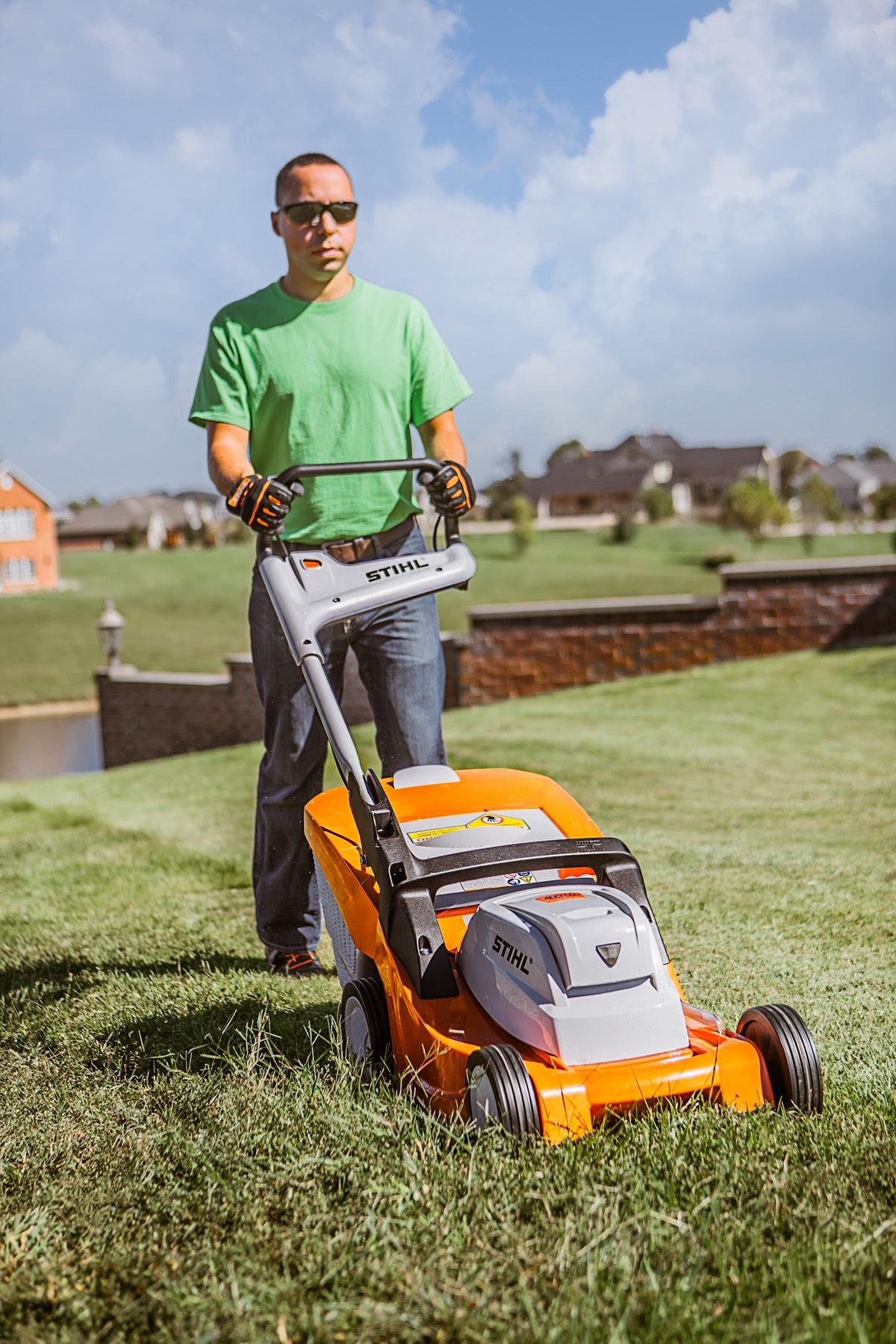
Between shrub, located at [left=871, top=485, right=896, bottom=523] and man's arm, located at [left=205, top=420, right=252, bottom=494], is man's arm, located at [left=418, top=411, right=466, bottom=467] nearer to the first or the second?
man's arm, located at [left=205, top=420, right=252, bottom=494]

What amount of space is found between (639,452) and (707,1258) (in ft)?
264

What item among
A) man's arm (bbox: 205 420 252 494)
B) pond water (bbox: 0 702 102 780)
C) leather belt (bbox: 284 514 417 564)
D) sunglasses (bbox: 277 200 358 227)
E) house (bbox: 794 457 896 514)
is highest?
house (bbox: 794 457 896 514)

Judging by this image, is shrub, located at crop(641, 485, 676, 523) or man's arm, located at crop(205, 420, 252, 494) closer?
man's arm, located at crop(205, 420, 252, 494)

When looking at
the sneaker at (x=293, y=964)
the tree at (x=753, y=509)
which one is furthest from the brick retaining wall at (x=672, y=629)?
the tree at (x=753, y=509)

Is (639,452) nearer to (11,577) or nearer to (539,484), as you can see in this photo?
(539,484)

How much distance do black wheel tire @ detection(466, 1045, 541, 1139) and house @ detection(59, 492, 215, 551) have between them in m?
69.0

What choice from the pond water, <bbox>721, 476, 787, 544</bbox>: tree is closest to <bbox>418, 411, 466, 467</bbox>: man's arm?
the pond water

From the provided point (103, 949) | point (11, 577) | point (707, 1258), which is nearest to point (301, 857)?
point (103, 949)

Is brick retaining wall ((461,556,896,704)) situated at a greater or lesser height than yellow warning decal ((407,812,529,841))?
lesser

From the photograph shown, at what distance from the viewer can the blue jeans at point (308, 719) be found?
123 inches

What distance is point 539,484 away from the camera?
79.6 m

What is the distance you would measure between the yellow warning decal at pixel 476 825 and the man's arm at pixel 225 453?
102cm

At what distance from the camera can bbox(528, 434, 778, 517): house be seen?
7550 cm

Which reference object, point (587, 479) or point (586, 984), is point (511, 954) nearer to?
point (586, 984)
